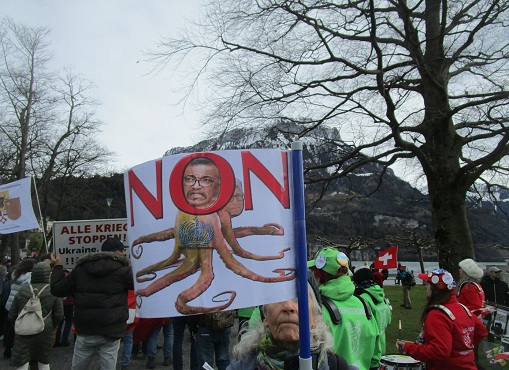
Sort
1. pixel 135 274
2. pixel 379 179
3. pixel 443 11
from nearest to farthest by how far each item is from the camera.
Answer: pixel 135 274 → pixel 443 11 → pixel 379 179

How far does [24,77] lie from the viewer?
2241cm

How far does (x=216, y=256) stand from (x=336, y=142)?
938cm

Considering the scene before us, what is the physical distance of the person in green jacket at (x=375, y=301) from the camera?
13.6 ft

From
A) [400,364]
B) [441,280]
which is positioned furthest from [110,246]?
[441,280]

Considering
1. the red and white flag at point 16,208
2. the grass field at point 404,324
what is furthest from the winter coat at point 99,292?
the grass field at point 404,324

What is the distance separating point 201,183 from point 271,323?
0.76 metres

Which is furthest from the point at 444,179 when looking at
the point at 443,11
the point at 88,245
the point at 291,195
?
the point at 291,195

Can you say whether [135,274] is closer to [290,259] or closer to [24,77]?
[290,259]

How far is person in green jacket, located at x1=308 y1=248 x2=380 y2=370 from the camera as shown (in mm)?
3379

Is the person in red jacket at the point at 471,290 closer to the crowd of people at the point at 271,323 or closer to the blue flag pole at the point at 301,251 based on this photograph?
the crowd of people at the point at 271,323

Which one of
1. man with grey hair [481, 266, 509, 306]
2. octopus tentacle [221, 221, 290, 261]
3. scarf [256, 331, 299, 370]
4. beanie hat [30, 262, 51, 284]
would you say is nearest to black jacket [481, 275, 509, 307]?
man with grey hair [481, 266, 509, 306]

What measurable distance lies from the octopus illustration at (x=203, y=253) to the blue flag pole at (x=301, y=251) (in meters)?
0.12

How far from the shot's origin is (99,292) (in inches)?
195

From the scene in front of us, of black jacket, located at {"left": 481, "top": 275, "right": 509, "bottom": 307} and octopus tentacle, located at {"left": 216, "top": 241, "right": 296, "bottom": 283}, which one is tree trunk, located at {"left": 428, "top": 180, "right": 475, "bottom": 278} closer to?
black jacket, located at {"left": 481, "top": 275, "right": 509, "bottom": 307}
